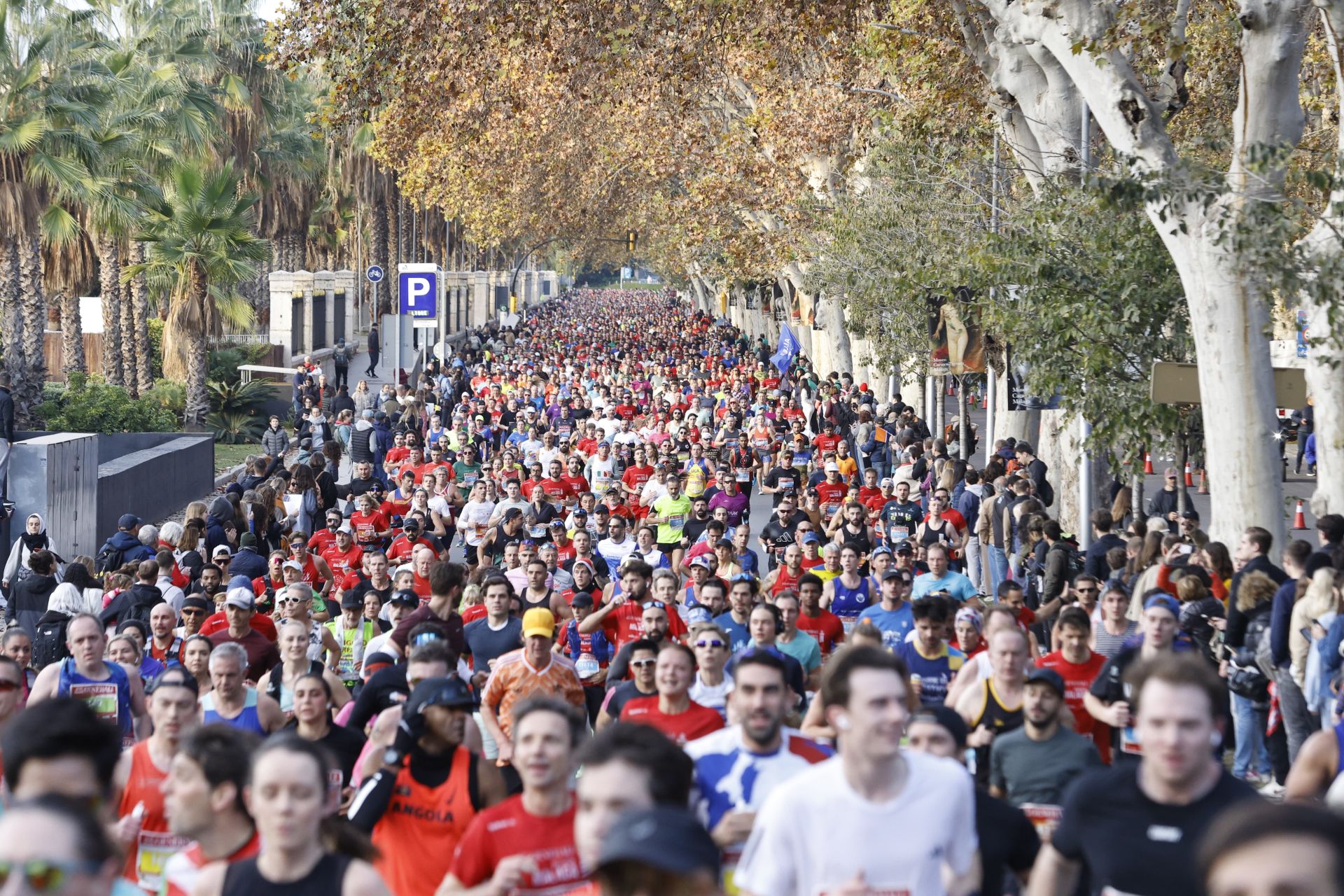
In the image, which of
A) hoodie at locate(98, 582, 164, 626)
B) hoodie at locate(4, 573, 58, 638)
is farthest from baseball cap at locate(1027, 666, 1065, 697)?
hoodie at locate(4, 573, 58, 638)

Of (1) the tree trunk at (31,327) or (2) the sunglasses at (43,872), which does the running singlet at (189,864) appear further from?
(1) the tree trunk at (31,327)

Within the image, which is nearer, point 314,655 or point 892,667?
point 892,667

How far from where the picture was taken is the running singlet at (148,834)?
626cm

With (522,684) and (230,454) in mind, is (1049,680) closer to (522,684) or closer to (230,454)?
(522,684)

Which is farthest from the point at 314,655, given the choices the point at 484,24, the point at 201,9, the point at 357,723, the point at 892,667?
the point at 201,9

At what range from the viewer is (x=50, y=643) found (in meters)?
11.4

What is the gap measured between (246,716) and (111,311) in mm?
29784

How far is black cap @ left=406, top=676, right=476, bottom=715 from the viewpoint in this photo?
235 inches

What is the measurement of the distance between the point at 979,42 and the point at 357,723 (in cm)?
1352

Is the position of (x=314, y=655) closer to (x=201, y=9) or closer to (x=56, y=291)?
(x=56, y=291)

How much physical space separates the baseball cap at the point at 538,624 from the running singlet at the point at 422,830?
8.65 ft

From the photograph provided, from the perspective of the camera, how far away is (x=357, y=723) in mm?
7582

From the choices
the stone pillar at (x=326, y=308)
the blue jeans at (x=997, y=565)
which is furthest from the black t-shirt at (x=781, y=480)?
the stone pillar at (x=326, y=308)

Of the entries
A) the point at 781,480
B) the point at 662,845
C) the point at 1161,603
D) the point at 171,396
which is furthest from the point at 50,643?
the point at 171,396
